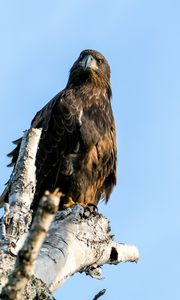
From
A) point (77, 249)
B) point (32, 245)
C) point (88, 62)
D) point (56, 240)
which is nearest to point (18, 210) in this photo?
point (56, 240)

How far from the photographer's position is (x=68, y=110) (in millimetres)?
7059

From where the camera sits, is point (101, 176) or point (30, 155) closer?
point (30, 155)

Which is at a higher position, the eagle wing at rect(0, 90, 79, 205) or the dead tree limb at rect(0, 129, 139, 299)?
the eagle wing at rect(0, 90, 79, 205)

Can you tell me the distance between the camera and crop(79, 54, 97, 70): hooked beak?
8.32 m

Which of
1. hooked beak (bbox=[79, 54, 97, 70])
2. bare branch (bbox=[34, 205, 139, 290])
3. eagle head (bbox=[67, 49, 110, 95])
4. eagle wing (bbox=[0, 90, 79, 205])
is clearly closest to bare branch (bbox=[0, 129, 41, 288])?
bare branch (bbox=[34, 205, 139, 290])

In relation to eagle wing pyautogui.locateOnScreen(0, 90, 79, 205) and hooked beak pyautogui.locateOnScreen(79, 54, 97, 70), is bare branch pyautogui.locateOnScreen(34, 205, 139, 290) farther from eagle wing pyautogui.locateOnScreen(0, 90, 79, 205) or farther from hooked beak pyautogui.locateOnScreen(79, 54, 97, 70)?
hooked beak pyautogui.locateOnScreen(79, 54, 97, 70)

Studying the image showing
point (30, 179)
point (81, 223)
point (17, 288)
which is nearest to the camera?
point (17, 288)

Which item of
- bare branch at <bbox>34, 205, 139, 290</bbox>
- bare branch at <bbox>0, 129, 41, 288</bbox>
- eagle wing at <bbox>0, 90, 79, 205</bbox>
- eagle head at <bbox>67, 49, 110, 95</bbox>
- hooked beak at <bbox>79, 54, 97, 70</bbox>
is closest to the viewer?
bare branch at <bbox>0, 129, 41, 288</bbox>

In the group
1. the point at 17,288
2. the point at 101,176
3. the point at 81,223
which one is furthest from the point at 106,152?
the point at 17,288

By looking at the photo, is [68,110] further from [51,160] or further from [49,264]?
[49,264]

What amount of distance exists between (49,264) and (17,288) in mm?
2052

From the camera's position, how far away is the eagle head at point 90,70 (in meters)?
8.14

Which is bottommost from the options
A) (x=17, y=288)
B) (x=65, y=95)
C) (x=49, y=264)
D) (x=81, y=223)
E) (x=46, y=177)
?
(x=17, y=288)

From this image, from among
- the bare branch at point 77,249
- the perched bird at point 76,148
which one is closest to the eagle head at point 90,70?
the perched bird at point 76,148
